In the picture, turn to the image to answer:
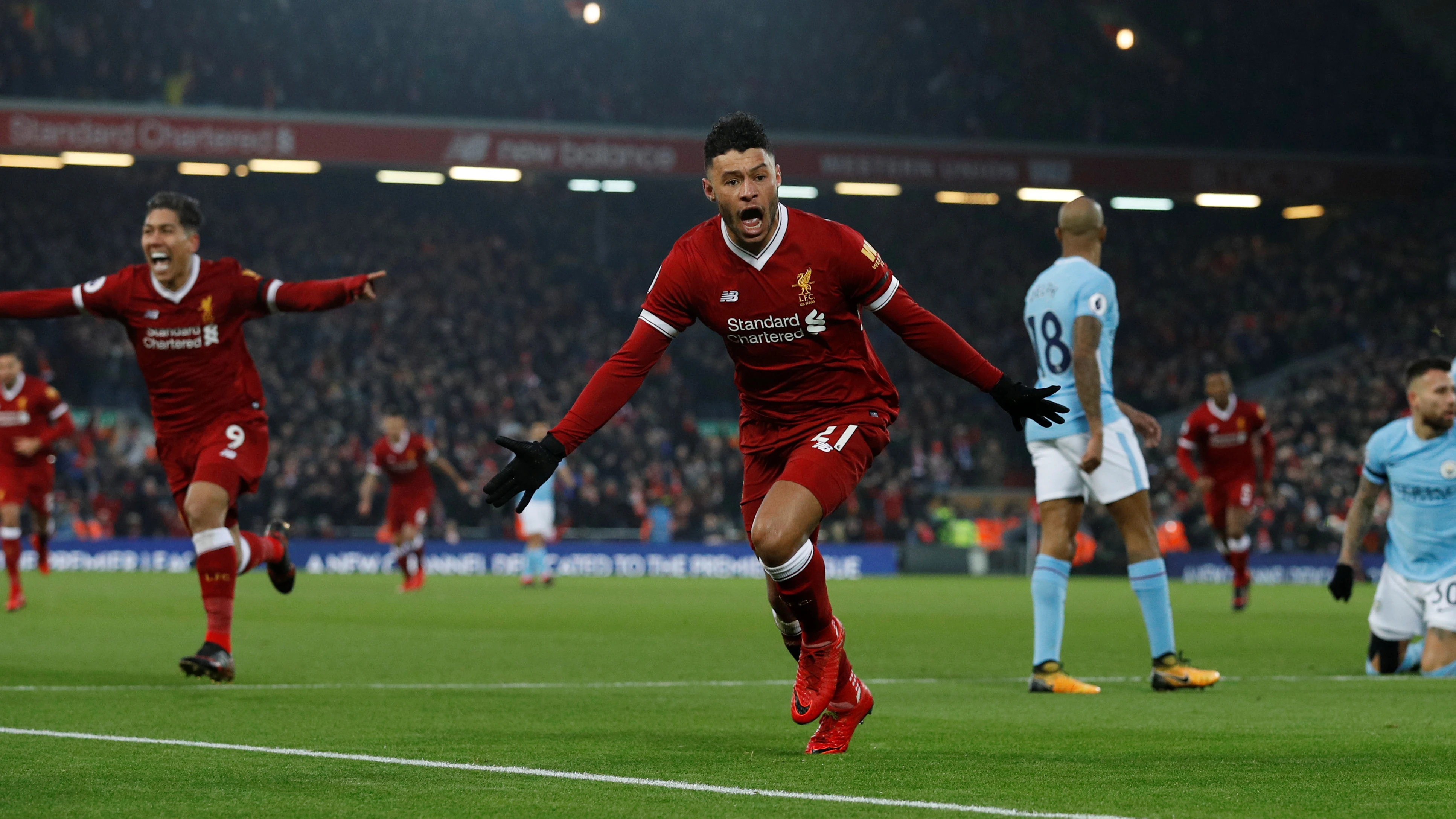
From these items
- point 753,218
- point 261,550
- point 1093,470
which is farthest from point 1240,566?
point 753,218

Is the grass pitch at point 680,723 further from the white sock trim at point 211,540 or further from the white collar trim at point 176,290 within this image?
the white collar trim at point 176,290

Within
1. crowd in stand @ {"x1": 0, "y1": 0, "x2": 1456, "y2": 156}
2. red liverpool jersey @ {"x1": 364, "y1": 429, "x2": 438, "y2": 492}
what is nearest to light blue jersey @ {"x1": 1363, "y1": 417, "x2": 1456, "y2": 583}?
red liverpool jersey @ {"x1": 364, "y1": 429, "x2": 438, "y2": 492}

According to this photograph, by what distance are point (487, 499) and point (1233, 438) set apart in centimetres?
1361

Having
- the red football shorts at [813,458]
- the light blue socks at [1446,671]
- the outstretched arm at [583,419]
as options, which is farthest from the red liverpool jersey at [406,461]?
the outstretched arm at [583,419]

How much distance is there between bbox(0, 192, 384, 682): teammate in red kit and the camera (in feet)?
28.3

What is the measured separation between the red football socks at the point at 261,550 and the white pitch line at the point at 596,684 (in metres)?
1.07

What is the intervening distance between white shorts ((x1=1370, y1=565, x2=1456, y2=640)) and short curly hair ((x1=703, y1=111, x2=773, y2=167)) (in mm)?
5524

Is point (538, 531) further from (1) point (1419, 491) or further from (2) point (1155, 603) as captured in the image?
(2) point (1155, 603)

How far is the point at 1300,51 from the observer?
3922cm

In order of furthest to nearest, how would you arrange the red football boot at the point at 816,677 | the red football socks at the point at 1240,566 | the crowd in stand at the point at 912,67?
the crowd in stand at the point at 912,67, the red football socks at the point at 1240,566, the red football boot at the point at 816,677

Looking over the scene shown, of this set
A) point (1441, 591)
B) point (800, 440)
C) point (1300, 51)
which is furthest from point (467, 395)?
point (800, 440)

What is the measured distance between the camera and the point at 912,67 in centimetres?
3878

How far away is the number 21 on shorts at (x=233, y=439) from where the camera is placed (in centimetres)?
887

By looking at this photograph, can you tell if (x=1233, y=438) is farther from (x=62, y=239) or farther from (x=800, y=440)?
(x=62, y=239)
